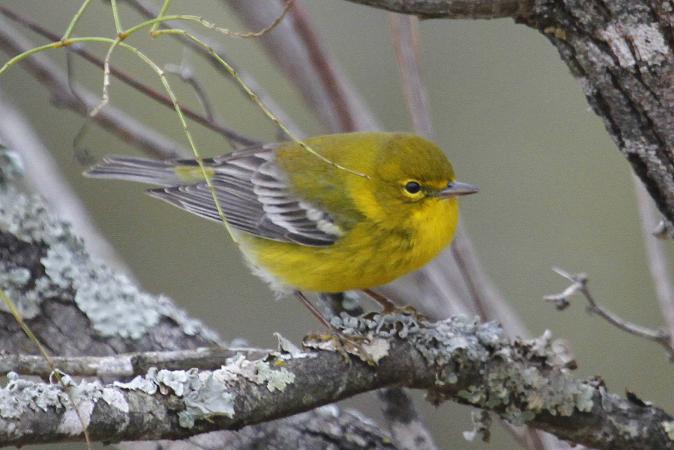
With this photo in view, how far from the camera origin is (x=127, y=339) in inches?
120

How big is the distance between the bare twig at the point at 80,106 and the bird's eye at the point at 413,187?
0.96 m

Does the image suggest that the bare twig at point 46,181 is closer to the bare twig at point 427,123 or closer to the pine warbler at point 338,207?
the pine warbler at point 338,207

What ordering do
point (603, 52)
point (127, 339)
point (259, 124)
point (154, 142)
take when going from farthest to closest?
point (259, 124) → point (154, 142) → point (127, 339) → point (603, 52)

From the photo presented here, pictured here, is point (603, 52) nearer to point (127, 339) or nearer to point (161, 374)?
point (161, 374)

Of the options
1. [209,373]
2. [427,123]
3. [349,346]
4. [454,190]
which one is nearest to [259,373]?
[209,373]

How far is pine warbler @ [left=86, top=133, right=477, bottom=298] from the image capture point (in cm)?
375

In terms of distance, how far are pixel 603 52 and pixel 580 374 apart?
4166 mm

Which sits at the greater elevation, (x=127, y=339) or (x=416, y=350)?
(x=127, y=339)

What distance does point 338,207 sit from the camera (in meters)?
4.03

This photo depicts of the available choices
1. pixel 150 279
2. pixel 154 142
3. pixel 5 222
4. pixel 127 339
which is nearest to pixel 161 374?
pixel 127 339

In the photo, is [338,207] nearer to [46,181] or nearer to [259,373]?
[46,181]

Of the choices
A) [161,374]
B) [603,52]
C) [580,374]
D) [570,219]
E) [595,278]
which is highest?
[603,52]

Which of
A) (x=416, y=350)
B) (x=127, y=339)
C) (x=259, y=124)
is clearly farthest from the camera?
(x=259, y=124)

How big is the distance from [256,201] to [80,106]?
984mm
